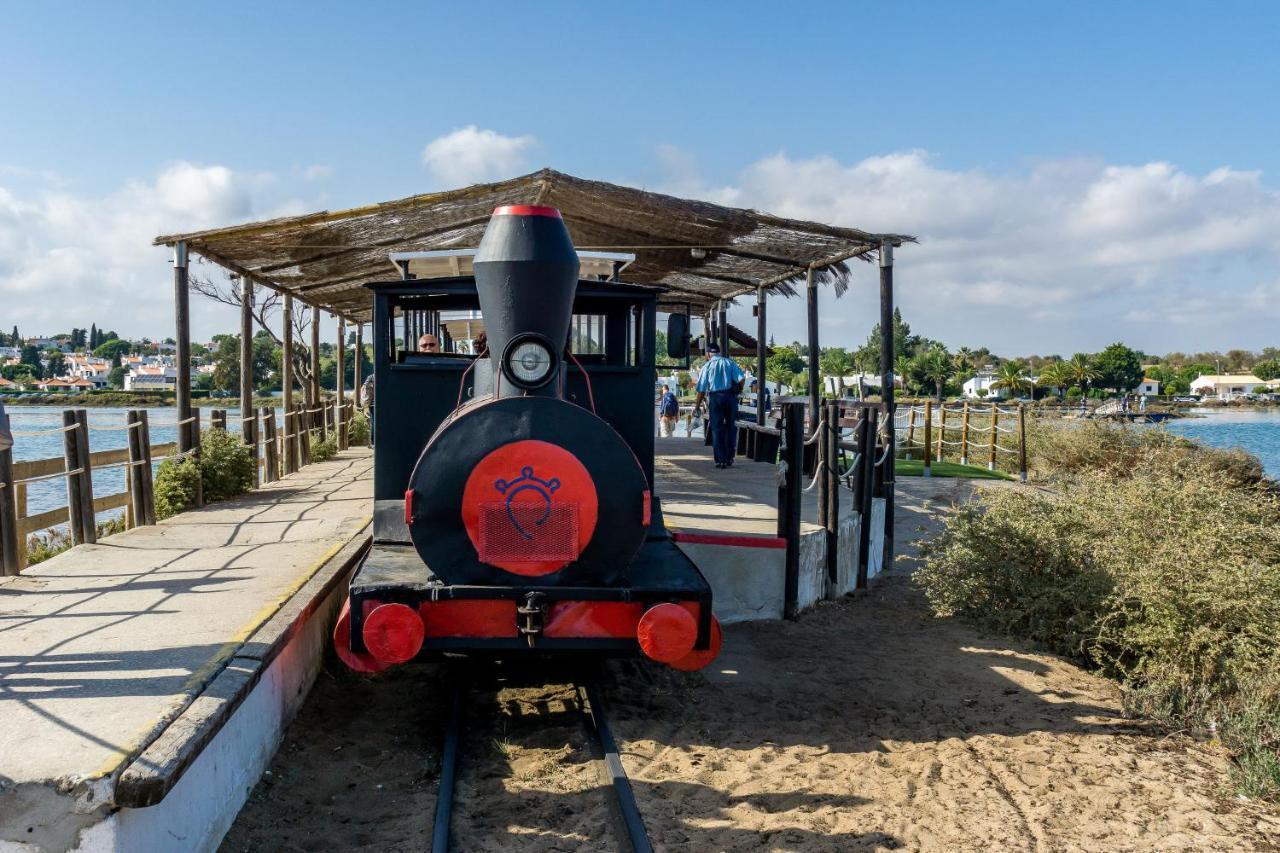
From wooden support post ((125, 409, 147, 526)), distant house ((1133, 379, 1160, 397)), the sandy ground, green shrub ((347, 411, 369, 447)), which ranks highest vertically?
wooden support post ((125, 409, 147, 526))

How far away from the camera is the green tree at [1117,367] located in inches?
4003

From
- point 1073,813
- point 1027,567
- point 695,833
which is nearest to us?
point 695,833

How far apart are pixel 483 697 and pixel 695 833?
2.25 metres

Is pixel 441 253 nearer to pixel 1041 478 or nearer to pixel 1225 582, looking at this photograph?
pixel 1225 582

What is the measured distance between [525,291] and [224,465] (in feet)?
27.8

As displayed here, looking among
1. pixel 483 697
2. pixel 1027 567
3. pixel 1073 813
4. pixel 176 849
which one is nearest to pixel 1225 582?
pixel 1027 567

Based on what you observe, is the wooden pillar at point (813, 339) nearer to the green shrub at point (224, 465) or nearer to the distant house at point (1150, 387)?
the green shrub at point (224, 465)

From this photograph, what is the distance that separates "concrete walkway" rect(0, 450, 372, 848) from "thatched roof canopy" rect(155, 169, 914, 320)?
10.00 feet

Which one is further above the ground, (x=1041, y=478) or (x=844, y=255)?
(x=844, y=255)

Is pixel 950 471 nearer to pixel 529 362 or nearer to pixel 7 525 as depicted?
pixel 529 362

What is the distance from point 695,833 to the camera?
4078 mm

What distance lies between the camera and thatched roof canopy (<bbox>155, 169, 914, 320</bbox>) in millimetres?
9383

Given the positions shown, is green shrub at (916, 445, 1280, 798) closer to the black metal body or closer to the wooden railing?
the black metal body

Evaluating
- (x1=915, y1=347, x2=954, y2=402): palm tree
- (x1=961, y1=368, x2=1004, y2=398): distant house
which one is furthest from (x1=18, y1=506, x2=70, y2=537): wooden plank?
(x1=961, y1=368, x2=1004, y2=398): distant house
